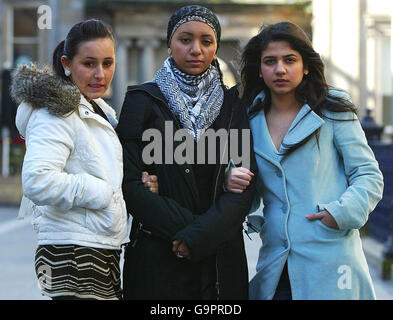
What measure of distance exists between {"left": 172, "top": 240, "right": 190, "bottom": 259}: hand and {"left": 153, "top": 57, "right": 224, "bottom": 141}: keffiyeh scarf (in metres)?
0.46

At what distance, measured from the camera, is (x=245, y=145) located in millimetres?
2885

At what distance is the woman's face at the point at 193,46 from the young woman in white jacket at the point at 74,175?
1.04ft

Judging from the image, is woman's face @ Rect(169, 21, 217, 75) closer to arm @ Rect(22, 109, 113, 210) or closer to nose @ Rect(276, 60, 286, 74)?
nose @ Rect(276, 60, 286, 74)

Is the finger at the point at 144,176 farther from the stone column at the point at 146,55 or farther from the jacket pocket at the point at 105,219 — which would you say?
the stone column at the point at 146,55

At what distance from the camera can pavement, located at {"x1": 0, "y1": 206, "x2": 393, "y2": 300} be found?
6.00 meters

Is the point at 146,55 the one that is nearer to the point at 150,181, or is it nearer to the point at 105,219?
the point at 150,181

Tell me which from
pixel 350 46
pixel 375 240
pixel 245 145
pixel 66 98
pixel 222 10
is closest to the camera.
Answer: pixel 66 98

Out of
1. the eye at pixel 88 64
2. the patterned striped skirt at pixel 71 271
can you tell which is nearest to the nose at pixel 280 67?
the eye at pixel 88 64

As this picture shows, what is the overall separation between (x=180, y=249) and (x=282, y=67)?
934mm

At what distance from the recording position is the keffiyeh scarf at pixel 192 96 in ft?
9.27

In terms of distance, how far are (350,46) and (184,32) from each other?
54.3ft

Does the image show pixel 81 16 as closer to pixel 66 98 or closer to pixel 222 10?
pixel 222 10
